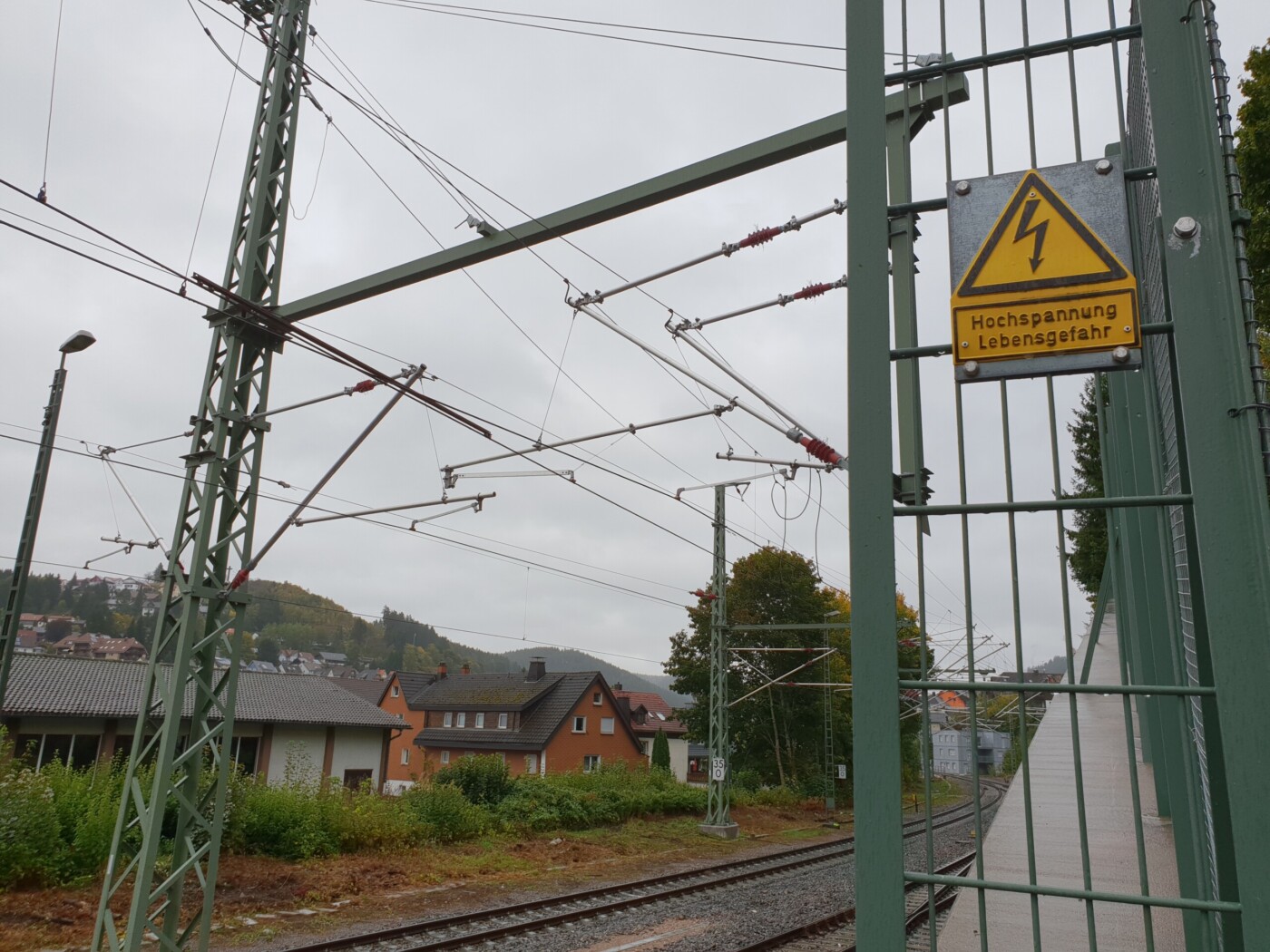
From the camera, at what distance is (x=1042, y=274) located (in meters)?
2.28

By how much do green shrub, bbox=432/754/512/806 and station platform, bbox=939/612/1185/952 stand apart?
1857 centimetres

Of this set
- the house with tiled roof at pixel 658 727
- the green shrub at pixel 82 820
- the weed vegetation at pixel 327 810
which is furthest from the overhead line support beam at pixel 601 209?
the house with tiled roof at pixel 658 727

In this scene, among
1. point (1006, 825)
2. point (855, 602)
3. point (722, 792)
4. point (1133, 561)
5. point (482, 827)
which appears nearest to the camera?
point (855, 602)

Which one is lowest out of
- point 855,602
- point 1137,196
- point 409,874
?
point 409,874

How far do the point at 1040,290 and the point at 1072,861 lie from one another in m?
4.37

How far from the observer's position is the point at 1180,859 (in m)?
3.17

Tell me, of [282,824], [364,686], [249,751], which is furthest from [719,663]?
[364,686]

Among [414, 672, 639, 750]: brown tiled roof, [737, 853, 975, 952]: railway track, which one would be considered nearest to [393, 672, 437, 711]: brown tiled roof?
[414, 672, 639, 750]: brown tiled roof

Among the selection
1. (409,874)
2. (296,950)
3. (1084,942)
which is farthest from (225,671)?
(409,874)

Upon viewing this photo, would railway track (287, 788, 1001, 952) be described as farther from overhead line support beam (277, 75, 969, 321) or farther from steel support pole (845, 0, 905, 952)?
steel support pole (845, 0, 905, 952)

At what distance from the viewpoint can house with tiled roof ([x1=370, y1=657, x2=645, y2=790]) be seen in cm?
4147

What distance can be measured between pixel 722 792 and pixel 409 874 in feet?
32.8

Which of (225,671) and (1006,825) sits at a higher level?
(225,671)

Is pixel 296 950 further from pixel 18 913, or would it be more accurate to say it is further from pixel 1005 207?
pixel 1005 207
